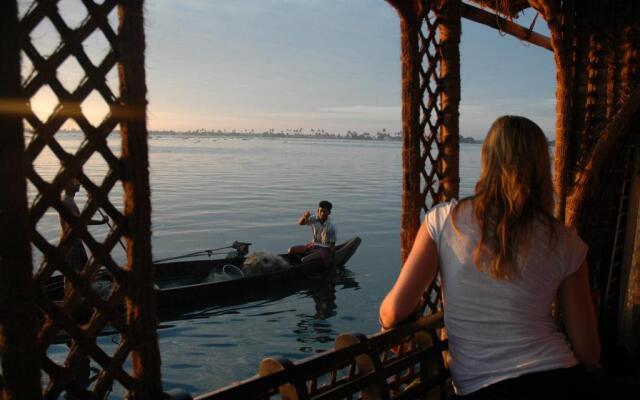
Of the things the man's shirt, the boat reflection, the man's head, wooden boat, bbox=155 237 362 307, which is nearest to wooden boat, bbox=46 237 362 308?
wooden boat, bbox=155 237 362 307

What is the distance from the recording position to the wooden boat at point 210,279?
394 inches

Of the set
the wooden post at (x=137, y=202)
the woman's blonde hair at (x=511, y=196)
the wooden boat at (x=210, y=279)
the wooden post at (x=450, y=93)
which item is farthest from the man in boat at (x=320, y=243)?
the woman's blonde hair at (x=511, y=196)

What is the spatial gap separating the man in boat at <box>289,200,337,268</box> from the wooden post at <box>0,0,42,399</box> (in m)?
10.5

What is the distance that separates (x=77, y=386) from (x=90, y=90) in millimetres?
1106

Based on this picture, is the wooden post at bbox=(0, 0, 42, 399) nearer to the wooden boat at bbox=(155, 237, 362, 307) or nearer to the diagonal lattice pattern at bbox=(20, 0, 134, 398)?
the diagonal lattice pattern at bbox=(20, 0, 134, 398)

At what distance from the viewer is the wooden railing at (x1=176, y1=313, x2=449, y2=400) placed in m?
2.15

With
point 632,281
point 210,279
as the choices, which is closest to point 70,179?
point 632,281

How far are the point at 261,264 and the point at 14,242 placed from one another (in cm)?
1000

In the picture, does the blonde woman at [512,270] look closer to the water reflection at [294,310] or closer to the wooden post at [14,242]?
the wooden post at [14,242]

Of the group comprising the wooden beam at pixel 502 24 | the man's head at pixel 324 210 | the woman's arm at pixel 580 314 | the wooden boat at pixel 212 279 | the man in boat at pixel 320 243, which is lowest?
the wooden boat at pixel 212 279

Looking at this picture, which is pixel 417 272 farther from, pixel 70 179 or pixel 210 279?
pixel 210 279

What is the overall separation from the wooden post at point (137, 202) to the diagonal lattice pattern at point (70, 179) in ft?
0.12

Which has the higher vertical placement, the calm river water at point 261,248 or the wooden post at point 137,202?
the wooden post at point 137,202

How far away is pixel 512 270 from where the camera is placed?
1790mm
